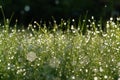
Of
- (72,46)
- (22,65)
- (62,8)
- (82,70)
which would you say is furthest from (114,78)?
(62,8)

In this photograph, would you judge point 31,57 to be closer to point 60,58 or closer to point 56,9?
point 60,58

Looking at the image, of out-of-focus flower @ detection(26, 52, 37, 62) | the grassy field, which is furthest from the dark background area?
out-of-focus flower @ detection(26, 52, 37, 62)

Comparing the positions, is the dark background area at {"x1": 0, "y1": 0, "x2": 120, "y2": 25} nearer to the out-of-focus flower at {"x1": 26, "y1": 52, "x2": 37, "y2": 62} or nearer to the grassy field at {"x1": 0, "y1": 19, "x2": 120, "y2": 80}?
the grassy field at {"x1": 0, "y1": 19, "x2": 120, "y2": 80}

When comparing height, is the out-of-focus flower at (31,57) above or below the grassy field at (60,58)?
above

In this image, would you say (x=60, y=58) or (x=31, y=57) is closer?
(x=31, y=57)

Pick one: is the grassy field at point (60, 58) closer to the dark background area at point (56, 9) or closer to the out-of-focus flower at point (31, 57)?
the out-of-focus flower at point (31, 57)

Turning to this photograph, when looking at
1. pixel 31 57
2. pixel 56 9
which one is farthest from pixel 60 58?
pixel 56 9

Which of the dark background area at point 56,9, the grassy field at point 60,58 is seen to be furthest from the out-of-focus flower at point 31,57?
the dark background area at point 56,9
